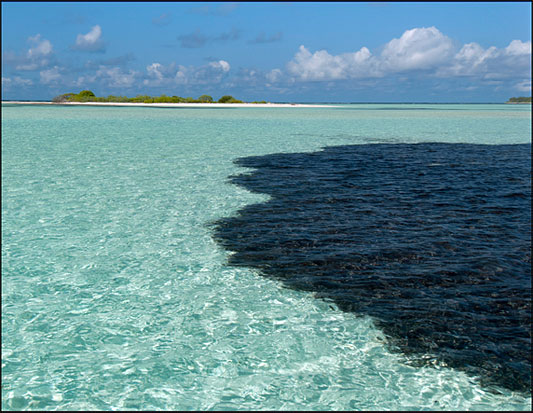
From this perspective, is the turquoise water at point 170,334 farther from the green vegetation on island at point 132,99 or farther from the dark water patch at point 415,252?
the green vegetation on island at point 132,99

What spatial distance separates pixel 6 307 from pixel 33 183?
449 inches

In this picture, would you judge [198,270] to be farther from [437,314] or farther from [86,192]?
[86,192]

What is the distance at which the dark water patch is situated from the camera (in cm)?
692

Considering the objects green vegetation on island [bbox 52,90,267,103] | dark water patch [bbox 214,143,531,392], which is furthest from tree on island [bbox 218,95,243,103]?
dark water patch [bbox 214,143,531,392]

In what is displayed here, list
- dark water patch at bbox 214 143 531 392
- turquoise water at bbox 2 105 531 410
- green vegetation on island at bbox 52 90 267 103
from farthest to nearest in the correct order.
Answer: green vegetation on island at bbox 52 90 267 103, dark water patch at bbox 214 143 531 392, turquoise water at bbox 2 105 531 410

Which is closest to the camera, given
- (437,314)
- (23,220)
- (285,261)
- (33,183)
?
(437,314)

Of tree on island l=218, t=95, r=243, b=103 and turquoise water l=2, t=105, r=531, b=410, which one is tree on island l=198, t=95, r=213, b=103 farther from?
turquoise water l=2, t=105, r=531, b=410

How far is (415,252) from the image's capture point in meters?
10.5

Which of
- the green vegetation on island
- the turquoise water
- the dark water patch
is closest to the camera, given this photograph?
the turquoise water

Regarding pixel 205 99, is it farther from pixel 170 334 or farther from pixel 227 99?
pixel 170 334

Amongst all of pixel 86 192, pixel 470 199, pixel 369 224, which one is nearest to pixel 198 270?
pixel 369 224

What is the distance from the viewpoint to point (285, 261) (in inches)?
396

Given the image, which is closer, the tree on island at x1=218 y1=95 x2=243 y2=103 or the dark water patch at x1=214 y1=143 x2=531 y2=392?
the dark water patch at x1=214 y1=143 x2=531 y2=392

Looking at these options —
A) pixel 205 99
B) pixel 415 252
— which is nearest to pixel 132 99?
pixel 205 99
